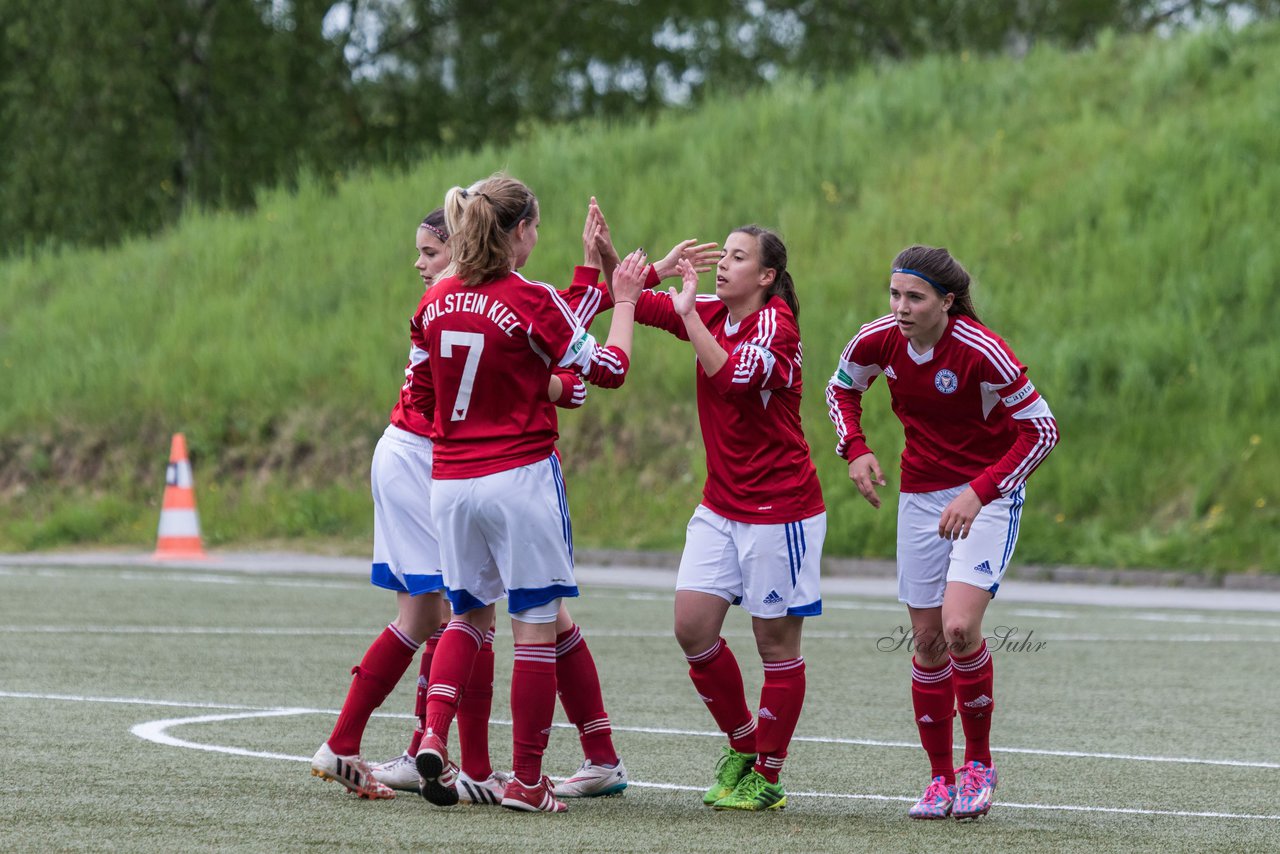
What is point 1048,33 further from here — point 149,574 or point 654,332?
point 149,574

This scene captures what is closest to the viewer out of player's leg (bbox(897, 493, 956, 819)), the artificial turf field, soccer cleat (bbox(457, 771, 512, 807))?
the artificial turf field

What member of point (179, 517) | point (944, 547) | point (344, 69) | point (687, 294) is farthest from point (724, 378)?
point (344, 69)

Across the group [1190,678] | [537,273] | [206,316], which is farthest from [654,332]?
[1190,678]

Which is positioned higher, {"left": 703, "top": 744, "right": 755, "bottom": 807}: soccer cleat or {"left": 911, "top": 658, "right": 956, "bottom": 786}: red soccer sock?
{"left": 911, "top": 658, "right": 956, "bottom": 786}: red soccer sock

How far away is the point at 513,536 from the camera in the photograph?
6180 millimetres

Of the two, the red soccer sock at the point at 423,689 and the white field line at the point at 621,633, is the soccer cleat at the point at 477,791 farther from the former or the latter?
the white field line at the point at 621,633

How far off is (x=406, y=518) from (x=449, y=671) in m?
→ 0.73

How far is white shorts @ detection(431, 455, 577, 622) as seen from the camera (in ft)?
20.2

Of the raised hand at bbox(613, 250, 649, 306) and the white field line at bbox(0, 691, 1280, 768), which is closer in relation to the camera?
the raised hand at bbox(613, 250, 649, 306)

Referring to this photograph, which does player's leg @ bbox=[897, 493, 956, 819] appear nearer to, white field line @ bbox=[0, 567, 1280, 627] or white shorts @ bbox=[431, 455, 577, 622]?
white shorts @ bbox=[431, 455, 577, 622]

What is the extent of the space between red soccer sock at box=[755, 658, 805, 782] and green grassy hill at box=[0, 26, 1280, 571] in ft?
41.2

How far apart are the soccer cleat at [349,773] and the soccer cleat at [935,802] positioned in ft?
5.63

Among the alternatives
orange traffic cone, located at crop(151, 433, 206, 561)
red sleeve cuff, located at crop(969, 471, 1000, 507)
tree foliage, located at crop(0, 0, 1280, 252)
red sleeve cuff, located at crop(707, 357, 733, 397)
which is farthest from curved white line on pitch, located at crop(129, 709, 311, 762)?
tree foliage, located at crop(0, 0, 1280, 252)

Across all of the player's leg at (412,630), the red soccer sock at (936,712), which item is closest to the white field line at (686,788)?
the red soccer sock at (936,712)
